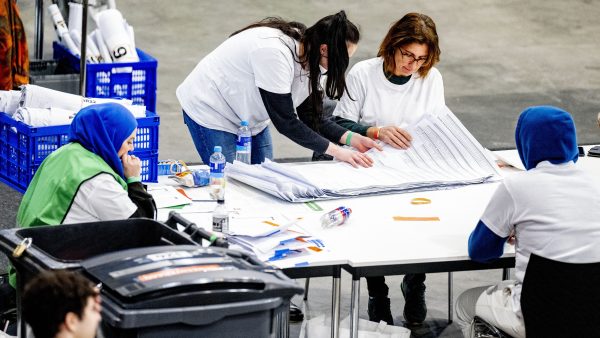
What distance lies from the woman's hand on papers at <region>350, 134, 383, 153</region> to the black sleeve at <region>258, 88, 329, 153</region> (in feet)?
0.76

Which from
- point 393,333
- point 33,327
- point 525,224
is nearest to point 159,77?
point 393,333

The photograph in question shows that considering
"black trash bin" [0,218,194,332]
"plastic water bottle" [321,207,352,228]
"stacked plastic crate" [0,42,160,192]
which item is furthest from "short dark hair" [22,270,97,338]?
"stacked plastic crate" [0,42,160,192]

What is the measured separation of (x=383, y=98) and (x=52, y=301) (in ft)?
8.88

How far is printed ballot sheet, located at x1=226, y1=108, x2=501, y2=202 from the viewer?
4.32 meters

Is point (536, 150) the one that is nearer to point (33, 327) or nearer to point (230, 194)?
point (230, 194)

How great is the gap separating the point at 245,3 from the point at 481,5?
2.52 m

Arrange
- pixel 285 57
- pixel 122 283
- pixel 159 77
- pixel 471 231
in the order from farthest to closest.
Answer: pixel 159 77
pixel 285 57
pixel 471 231
pixel 122 283

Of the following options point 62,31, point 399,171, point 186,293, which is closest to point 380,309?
point 399,171

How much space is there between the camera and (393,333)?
4.16m

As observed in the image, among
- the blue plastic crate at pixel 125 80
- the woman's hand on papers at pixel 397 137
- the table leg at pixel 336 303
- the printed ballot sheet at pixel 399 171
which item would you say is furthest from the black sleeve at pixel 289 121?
the blue plastic crate at pixel 125 80

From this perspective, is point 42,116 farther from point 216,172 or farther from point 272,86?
point 272,86

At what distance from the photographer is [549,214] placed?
139 inches

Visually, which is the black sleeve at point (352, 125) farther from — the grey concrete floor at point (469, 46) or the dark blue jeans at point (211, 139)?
the grey concrete floor at point (469, 46)

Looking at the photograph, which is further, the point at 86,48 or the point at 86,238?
the point at 86,48
